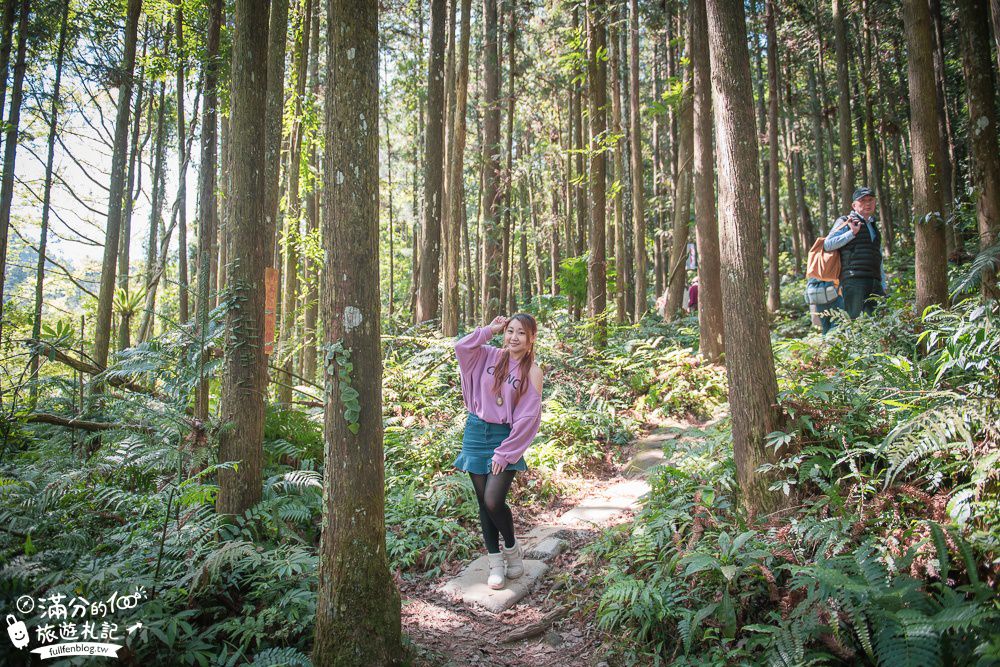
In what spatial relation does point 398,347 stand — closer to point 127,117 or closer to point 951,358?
point 127,117

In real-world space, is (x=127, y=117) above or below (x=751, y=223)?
above

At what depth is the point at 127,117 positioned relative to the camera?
9.84 meters

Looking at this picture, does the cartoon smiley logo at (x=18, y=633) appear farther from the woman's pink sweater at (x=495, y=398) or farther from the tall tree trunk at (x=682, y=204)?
the tall tree trunk at (x=682, y=204)

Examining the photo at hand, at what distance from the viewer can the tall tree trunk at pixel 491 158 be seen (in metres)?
12.3

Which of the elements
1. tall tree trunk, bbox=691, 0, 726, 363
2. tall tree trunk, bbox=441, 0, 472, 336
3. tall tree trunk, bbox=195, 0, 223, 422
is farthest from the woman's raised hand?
tall tree trunk, bbox=441, 0, 472, 336

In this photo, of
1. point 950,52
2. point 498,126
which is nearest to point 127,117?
point 498,126

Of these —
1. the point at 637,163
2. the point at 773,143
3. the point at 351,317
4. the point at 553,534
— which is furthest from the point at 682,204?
the point at 351,317

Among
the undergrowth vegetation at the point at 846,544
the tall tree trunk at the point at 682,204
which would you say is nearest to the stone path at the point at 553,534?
the undergrowth vegetation at the point at 846,544

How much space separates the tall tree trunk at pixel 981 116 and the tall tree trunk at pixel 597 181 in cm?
474

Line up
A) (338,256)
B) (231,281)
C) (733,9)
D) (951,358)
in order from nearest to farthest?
1. (338,256)
2. (951,358)
3. (733,9)
4. (231,281)

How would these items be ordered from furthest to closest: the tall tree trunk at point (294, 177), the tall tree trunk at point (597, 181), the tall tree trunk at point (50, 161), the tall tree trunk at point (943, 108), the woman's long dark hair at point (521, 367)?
1. the tall tree trunk at point (943, 108)
2. the tall tree trunk at point (50, 161)
3. the tall tree trunk at point (597, 181)
4. the tall tree trunk at point (294, 177)
5. the woman's long dark hair at point (521, 367)

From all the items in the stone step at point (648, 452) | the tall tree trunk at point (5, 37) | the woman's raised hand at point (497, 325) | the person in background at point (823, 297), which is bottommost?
the stone step at point (648, 452)

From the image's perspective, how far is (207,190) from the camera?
308 inches

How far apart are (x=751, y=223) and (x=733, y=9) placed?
165cm
